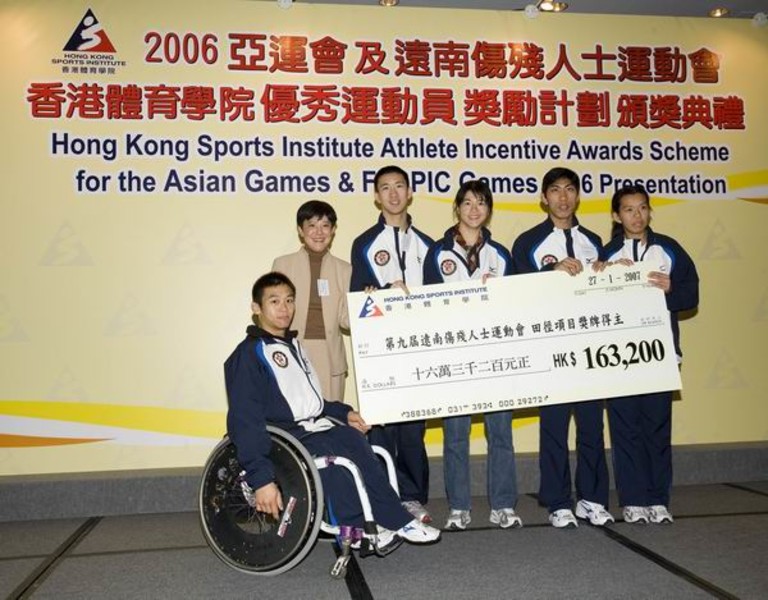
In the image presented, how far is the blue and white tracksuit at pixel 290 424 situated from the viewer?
2250mm

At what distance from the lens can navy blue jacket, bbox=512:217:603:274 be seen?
3.06 meters

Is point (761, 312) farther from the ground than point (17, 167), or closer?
closer

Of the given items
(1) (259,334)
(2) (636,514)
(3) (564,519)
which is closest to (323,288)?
(1) (259,334)

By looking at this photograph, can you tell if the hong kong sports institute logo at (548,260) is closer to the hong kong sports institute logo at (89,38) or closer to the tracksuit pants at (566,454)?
the tracksuit pants at (566,454)

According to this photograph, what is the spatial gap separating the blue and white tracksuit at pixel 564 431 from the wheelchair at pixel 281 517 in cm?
93

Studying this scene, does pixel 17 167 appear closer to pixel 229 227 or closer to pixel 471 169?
pixel 229 227

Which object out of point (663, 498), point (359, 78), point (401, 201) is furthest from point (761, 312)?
point (359, 78)

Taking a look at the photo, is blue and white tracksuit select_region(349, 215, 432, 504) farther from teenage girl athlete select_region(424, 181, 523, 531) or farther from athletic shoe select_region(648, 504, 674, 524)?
athletic shoe select_region(648, 504, 674, 524)

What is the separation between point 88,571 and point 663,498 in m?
2.34

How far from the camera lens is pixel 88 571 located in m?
2.47

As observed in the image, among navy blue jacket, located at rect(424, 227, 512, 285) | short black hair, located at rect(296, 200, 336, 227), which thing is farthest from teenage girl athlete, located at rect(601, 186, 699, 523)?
short black hair, located at rect(296, 200, 336, 227)

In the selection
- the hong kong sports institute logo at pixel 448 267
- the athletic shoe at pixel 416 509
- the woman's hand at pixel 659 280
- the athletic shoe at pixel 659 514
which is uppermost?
the hong kong sports institute logo at pixel 448 267

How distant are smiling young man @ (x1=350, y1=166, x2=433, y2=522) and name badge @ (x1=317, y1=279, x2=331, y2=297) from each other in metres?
0.13

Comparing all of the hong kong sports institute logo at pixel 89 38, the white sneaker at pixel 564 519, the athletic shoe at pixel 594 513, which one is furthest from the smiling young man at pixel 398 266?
the hong kong sports institute logo at pixel 89 38
